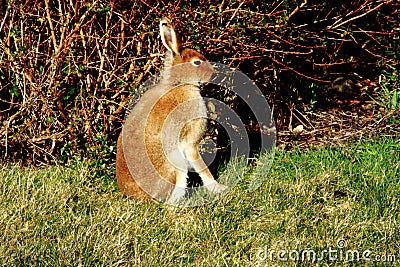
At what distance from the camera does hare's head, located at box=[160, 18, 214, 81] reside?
15.4 feet

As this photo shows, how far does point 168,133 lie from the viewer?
4.80 meters

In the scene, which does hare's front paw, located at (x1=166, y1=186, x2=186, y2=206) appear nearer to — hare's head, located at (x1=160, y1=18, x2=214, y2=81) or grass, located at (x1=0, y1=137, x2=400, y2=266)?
grass, located at (x1=0, y1=137, x2=400, y2=266)

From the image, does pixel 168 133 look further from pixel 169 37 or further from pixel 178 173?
pixel 169 37

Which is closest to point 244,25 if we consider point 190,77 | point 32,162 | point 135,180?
point 190,77

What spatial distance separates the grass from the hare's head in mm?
1086

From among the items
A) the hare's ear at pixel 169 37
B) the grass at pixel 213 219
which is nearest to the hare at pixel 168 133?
the hare's ear at pixel 169 37

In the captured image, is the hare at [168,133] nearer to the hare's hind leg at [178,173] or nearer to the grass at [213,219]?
the hare's hind leg at [178,173]

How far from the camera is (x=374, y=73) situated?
284 inches

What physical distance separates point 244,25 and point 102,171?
1.87 metres

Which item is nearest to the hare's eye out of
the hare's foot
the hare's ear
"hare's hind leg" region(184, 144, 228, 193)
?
the hare's ear

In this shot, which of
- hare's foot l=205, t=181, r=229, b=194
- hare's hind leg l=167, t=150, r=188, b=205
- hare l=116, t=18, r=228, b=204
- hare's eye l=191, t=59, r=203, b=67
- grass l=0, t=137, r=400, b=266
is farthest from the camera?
hare's eye l=191, t=59, r=203, b=67

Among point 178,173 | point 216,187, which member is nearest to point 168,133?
point 178,173

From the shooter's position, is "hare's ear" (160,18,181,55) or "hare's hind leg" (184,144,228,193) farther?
"hare's hind leg" (184,144,228,193)

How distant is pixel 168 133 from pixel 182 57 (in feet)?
2.28
